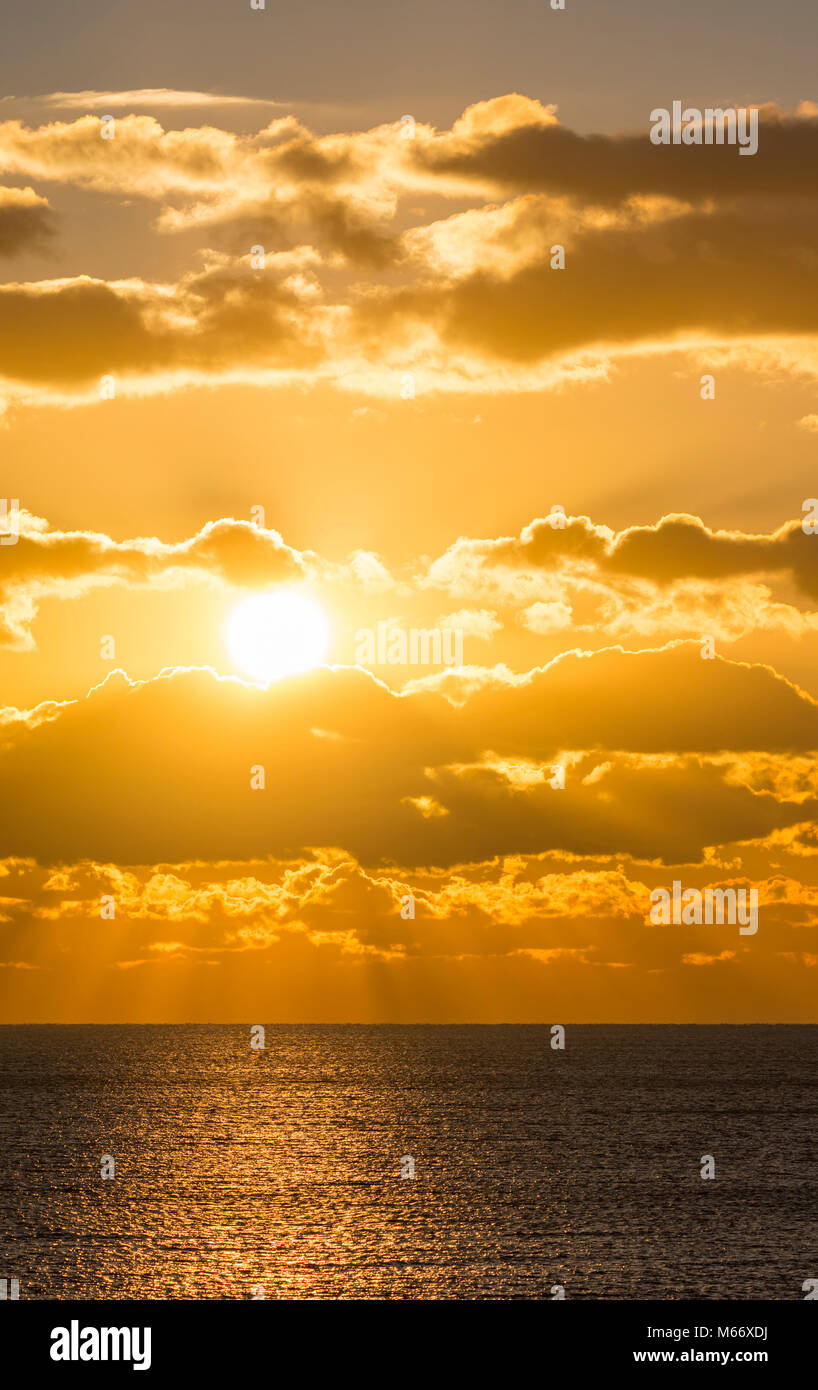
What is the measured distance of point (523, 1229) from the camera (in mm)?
98062

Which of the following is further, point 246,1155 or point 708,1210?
point 246,1155

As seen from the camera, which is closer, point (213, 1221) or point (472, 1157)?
point (213, 1221)
